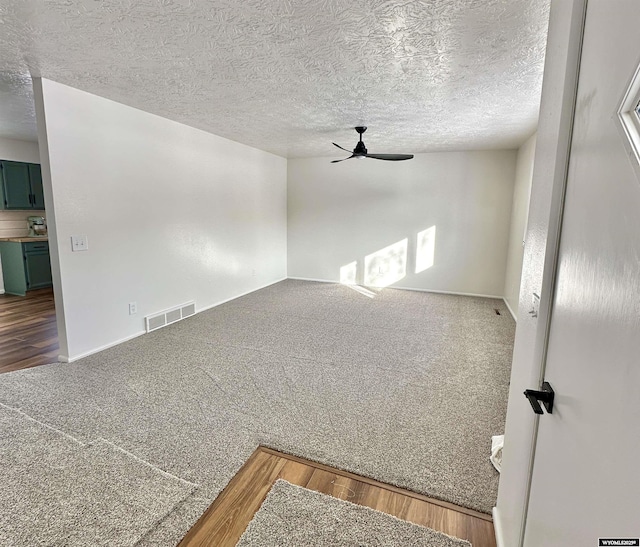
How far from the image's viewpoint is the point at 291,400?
2531mm

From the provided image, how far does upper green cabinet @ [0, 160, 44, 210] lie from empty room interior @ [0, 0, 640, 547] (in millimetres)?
38

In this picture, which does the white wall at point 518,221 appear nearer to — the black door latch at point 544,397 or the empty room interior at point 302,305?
the empty room interior at point 302,305

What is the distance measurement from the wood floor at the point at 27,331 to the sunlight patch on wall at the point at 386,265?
186 inches

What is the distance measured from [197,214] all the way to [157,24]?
2730 mm

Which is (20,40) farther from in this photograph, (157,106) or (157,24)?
(157,106)

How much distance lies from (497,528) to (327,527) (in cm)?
73

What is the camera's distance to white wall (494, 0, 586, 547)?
0.98m

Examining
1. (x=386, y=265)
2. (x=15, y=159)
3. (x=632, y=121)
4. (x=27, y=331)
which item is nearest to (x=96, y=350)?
(x=27, y=331)

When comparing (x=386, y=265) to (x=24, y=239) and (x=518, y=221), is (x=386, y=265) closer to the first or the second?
(x=518, y=221)

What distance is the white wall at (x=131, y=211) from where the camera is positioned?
294cm

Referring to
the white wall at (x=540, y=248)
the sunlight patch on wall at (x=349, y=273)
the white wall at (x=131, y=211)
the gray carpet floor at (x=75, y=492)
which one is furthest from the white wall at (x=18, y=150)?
the white wall at (x=540, y=248)

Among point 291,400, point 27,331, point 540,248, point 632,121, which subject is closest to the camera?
point 632,121

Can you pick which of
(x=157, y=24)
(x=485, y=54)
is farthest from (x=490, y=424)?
(x=157, y=24)

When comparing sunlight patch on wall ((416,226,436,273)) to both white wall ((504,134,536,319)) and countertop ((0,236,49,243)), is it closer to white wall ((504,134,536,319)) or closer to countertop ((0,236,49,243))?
white wall ((504,134,536,319))
